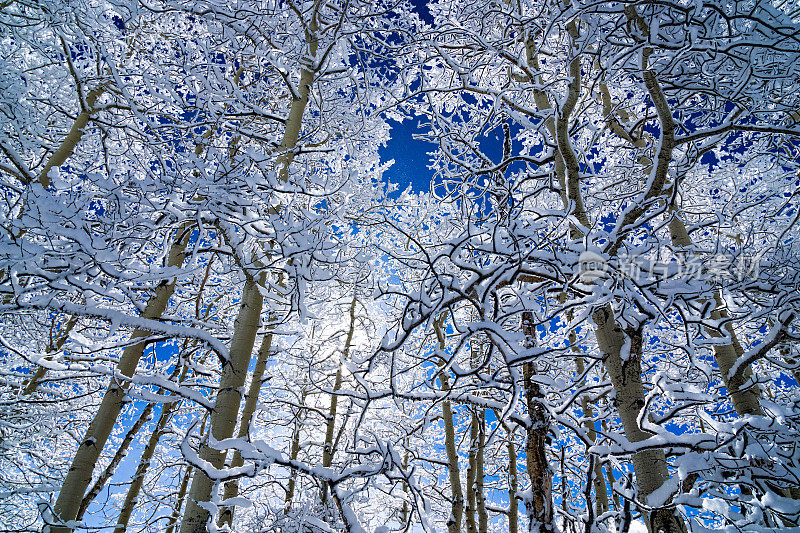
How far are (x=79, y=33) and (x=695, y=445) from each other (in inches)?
276

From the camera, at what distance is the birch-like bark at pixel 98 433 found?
3.86m

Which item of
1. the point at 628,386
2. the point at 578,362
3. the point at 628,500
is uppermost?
the point at 578,362

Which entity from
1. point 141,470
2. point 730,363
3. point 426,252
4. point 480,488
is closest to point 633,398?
point 426,252

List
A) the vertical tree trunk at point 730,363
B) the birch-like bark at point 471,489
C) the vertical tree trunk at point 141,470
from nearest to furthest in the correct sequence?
the vertical tree trunk at point 730,363 → the birch-like bark at point 471,489 → the vertical tree trunk at point 141,470

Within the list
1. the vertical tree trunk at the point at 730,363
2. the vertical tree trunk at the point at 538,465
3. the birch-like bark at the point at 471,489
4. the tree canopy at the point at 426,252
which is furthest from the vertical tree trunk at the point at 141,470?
the vertical tree trunk at the point at 730,363

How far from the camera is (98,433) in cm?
421

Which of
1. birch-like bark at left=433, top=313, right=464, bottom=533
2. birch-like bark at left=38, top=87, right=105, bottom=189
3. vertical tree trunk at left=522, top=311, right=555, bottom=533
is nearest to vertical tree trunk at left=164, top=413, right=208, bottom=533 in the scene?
vertical tree trunk at left=522, top=311, right=555, bottom=533

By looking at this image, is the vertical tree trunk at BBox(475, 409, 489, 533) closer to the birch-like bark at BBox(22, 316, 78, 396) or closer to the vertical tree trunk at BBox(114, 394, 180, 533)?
the vertical tree trunk at BBox(114, 394, 180, 533)

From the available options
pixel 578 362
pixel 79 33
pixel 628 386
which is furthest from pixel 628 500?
pixel 79 33

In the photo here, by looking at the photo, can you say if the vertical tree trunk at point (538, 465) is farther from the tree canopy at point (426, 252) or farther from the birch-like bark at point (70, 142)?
the birch-like bark at point (70, 142)

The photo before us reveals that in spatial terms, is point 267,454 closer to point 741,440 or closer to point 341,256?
point 341,256

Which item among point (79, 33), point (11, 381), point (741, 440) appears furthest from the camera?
point (11, 381)

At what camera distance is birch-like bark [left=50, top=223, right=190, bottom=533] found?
386cm

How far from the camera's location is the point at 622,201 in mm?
4293
